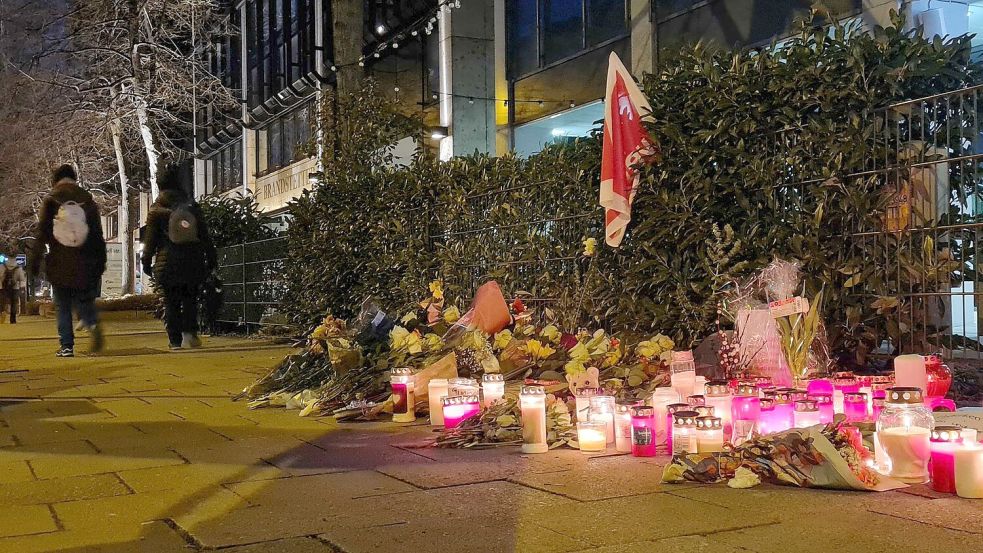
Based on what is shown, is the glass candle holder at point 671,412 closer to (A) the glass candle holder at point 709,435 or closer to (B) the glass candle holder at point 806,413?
(A) the glass candle holder at point 709,435

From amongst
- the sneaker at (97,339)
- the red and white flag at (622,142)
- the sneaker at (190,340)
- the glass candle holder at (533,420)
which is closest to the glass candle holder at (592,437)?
the glass candle holder at (533,420)

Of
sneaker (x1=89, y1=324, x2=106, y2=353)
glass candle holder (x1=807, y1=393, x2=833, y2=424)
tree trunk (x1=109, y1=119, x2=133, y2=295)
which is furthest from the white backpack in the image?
tree trunk (x1=109, y1=119, x2=133, y2=295)

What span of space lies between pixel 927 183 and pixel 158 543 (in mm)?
4318

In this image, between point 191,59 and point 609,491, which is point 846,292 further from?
point 191,59

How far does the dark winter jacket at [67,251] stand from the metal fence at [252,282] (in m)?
3.17

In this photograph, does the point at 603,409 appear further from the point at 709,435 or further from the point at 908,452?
the point at 908,452

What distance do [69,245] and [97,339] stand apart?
136 centimetres

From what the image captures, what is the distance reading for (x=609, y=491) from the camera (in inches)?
139

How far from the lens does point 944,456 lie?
3.30m

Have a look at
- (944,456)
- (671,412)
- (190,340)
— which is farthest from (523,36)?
(944,456)

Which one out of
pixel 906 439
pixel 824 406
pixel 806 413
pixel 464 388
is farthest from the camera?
pixel 464 388

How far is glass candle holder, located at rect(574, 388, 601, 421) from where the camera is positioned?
4.54 meters

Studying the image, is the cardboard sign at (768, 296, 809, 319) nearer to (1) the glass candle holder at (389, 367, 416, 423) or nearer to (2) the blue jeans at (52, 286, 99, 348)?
(1) the glass candle holder at (389, 367, 416, 423)

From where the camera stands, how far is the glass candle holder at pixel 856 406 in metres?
4.23
